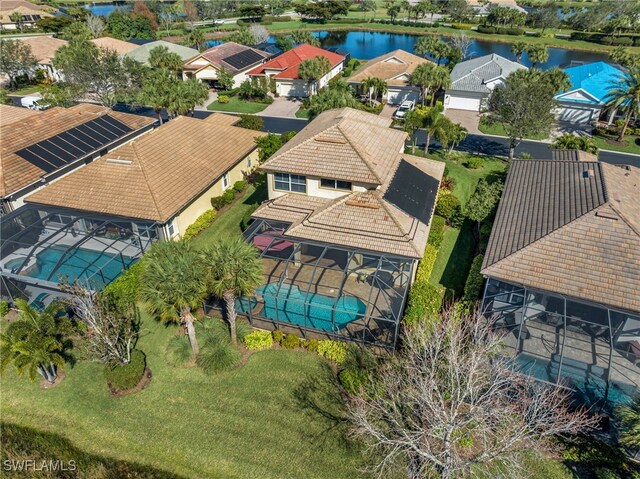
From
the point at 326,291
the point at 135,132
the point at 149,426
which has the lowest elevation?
the point at 149,426

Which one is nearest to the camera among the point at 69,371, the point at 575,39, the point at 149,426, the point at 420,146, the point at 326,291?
the point at 149,426

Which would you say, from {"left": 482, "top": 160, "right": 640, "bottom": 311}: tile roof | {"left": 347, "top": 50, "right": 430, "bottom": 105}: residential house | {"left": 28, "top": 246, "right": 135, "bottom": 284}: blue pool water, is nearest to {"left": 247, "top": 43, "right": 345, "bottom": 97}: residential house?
{"left": 347, "top": 50, "right": 430, "bottom": 105}: residential house

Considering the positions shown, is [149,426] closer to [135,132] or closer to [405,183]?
[405,183]

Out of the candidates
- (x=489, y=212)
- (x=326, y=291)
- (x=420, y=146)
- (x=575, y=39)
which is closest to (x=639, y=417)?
(x=326, y=291)

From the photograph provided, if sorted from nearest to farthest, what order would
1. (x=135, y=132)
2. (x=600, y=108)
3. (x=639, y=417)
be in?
1. (x=639, y=417)
2. (x=135, y=132)
3. (x=600, y=108)

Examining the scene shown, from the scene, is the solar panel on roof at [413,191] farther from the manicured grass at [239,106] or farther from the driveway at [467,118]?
the manicured grass at [239,106]

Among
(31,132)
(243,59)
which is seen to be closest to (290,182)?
(31,132)

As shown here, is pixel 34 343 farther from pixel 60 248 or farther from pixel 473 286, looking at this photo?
pixel 473 286
